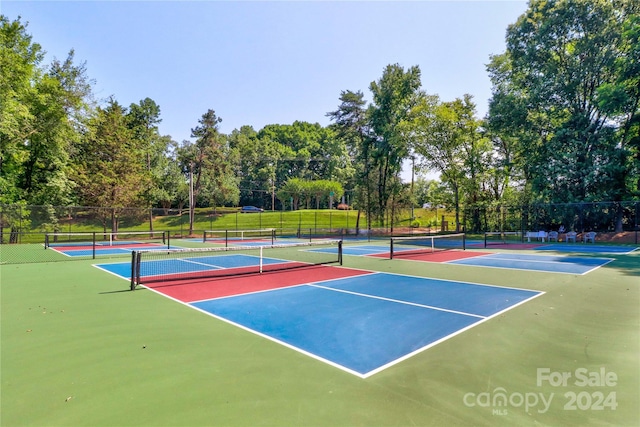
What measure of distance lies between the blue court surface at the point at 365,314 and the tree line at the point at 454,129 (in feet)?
74.2

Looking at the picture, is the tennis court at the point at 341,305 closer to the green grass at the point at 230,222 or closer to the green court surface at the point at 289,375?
the green court surface at the point at 289,375

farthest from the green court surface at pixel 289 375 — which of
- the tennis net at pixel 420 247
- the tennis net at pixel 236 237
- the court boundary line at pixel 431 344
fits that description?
the tennis net at pixel 236 237

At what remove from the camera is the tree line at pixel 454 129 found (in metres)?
23.1

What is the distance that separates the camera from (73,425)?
2504mm

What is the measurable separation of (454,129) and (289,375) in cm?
3158

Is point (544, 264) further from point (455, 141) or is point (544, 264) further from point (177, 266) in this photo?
point (455, 141)

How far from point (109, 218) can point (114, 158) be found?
22.8ft

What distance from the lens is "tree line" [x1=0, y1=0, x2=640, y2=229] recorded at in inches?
909

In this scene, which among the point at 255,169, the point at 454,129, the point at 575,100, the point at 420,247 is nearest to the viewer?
the point at 420,247

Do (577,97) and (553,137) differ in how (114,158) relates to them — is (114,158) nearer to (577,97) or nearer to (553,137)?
(553,137)

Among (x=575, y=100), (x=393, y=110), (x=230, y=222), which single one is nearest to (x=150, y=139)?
(x=230, y=222)

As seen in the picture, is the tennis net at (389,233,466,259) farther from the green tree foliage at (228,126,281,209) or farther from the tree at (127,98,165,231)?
the green tree foliage at (228,126,281,209)

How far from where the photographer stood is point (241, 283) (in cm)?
823

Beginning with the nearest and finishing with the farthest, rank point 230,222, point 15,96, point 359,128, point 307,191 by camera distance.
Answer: point 15,96
point 359,128
point 230,222
point 307,191
